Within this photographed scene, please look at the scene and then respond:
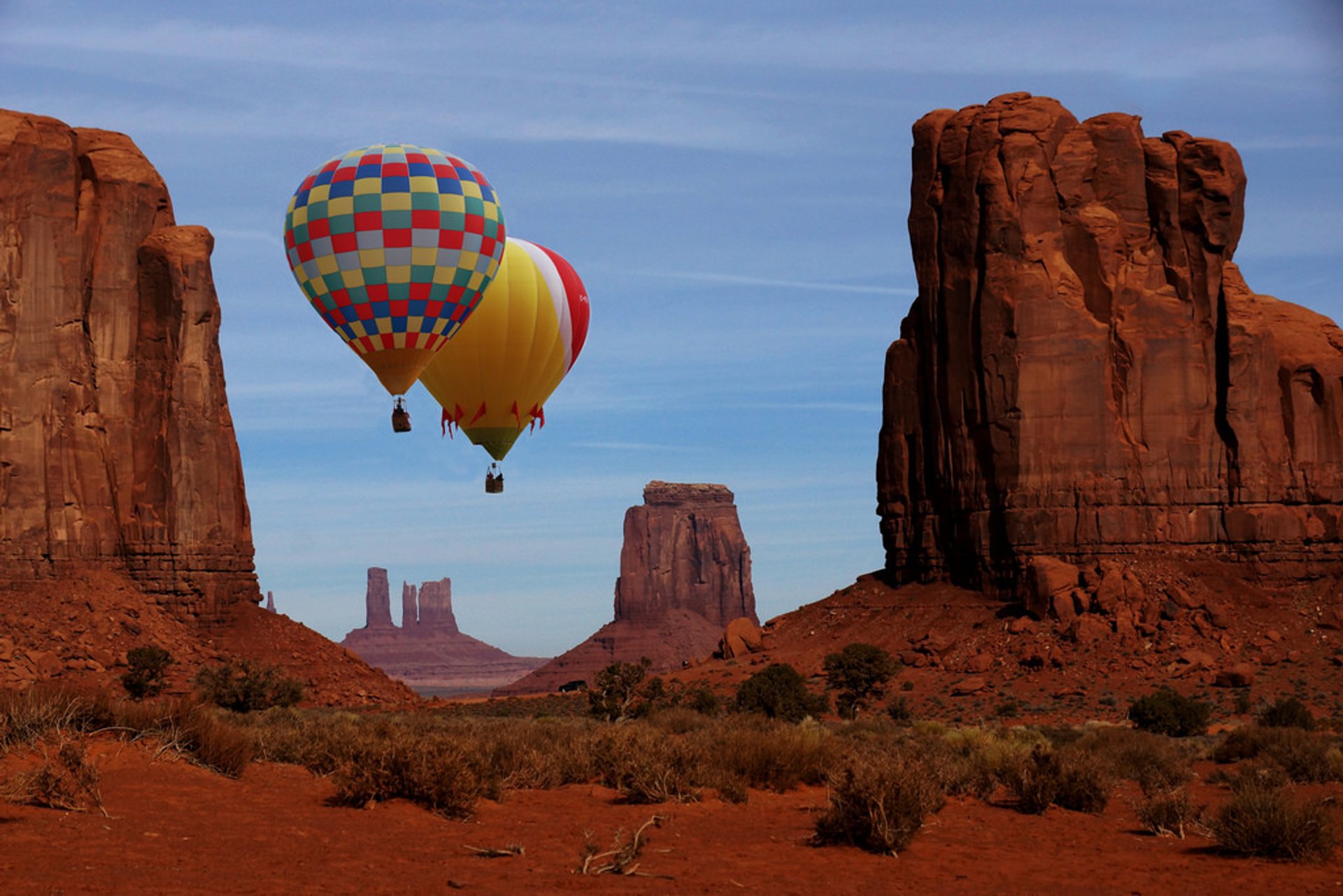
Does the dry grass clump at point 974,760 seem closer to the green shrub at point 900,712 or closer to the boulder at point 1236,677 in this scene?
the green shrub at point 900,712

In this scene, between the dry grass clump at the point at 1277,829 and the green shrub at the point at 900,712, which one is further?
the green shrub at the point at 900,712

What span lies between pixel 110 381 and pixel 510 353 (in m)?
23.9

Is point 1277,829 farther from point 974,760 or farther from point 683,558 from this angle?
point 683,558

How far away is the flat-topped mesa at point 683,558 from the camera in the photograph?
187 metres

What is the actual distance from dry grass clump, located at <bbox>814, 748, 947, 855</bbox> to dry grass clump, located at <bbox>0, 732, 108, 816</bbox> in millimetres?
8018

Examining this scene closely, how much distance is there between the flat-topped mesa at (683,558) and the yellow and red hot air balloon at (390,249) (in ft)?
444

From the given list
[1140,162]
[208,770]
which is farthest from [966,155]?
[208,770]

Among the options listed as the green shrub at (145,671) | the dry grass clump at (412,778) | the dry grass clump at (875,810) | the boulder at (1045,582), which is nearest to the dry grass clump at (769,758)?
the dry grass clump at (875,810)

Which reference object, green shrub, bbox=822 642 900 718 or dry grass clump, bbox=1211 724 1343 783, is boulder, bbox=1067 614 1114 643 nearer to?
green shrub, bbox=822 642 900 718

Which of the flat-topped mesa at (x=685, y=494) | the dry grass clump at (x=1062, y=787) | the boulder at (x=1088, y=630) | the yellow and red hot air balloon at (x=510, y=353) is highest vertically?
the flat-topped mesa at (x=685, y=494)

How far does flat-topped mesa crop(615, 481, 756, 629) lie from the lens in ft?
614

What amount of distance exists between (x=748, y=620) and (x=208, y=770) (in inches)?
2285

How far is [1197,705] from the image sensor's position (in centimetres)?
4809

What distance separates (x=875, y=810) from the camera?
62.8 ft
